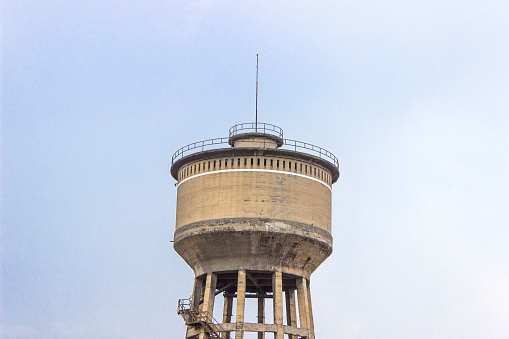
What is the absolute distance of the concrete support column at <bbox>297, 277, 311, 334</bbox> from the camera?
3694 cm

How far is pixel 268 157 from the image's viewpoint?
37.3 m

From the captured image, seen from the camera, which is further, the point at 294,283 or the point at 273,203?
the point at 294,283

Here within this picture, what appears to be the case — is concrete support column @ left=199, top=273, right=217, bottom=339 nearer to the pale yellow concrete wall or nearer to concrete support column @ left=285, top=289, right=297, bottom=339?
the pale yellow concrete wall

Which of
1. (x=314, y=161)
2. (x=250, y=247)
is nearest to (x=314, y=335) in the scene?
(x=250, y=247)

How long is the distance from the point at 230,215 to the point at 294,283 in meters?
5.39

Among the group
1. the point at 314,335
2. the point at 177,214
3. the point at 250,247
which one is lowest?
the point at 314,335

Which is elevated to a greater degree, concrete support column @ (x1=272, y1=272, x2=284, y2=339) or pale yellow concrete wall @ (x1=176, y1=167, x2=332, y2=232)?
pale yellow concrete wall @ (x1=176, y1=167, x2=332, y2=232)

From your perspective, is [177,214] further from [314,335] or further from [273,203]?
[314,335]

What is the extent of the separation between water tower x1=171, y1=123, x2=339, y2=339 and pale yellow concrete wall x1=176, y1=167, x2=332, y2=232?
5 cm

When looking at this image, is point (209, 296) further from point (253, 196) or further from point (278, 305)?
point (253, 196)

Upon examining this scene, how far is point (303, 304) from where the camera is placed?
3700 cm

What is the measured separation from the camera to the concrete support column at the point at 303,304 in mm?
36938

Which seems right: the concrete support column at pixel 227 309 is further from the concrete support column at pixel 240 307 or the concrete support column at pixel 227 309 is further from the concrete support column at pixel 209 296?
the concrete support column at pixel 240 307

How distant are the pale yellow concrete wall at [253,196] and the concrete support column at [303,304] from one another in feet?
9.35
